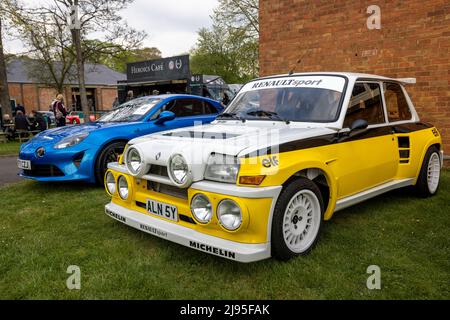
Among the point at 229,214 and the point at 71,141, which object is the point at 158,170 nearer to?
the point at 229,214

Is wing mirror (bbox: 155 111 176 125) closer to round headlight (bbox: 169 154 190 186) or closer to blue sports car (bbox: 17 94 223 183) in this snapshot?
blue sports car (bbox: 17 94 223 183)

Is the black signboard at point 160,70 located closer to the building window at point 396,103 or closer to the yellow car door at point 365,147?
the building window at point 396,103

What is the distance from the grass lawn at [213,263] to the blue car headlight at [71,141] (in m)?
1.22

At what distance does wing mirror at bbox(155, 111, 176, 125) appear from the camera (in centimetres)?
565

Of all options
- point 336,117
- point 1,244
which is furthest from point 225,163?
point 1,244

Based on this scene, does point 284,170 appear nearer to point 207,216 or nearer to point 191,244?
A: point 207,216

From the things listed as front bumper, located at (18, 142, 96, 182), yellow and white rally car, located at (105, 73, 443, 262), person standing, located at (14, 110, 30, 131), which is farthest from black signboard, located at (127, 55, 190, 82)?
yellow and white rally car, located at (105, 73, 443, 262)

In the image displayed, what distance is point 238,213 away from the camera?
2.60 m

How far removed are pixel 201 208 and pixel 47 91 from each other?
40.6 m

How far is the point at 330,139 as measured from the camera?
331cm

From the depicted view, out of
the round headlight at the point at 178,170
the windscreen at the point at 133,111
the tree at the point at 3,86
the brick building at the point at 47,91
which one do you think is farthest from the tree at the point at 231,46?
the round headlight at the point at 178,170

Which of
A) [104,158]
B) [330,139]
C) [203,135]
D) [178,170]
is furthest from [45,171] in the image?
[330,139]

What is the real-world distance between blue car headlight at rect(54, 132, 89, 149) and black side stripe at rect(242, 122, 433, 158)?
3.50 metres

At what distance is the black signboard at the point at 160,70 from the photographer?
15.0 metres
